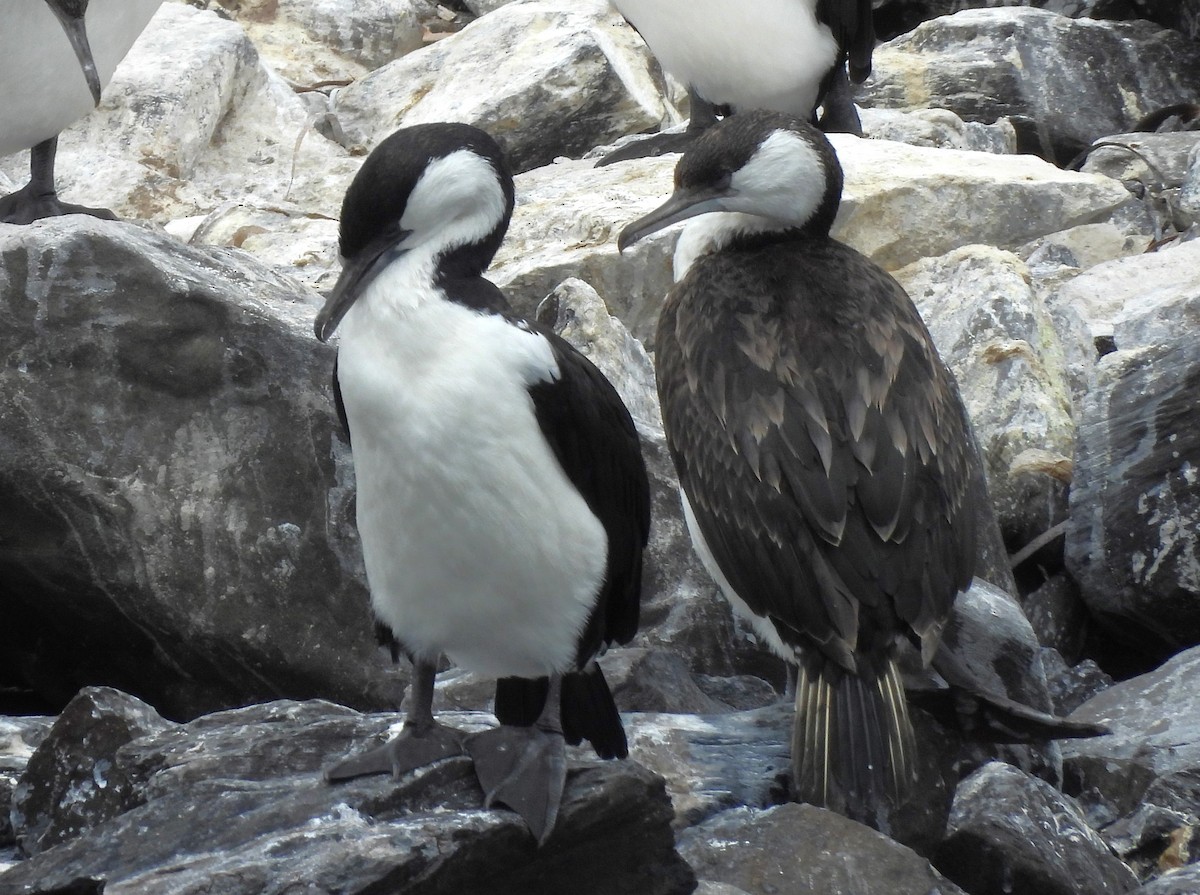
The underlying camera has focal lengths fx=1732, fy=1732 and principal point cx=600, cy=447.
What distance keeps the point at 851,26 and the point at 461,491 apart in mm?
4663

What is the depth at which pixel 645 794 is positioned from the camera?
9.70 feet

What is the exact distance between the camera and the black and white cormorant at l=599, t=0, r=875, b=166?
23.0 ft

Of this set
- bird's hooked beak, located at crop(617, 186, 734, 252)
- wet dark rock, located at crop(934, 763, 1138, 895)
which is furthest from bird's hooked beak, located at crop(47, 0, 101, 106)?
wet dark rock, located at crop(934, 763, 1138, 895)

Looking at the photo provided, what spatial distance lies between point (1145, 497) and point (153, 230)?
2782 millimetres

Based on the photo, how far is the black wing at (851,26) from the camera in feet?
23.3

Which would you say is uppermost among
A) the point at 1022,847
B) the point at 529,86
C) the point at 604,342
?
the point at 529,86

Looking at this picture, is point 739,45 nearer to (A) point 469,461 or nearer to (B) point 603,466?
(B) point 603,466

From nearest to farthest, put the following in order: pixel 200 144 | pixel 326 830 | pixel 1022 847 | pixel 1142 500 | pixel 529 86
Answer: pixel 326 830 → pixel 1022 847 → pixel 1142 500 → pixel 529 86 → pixel 200 144

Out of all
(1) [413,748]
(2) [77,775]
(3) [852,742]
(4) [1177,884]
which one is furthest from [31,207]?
(4) [1177,884]

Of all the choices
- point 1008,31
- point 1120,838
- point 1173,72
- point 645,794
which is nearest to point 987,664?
point 1120,838

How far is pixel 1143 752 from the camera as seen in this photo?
3.86 meters

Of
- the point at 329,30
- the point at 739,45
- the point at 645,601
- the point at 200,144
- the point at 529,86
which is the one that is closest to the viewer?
the point at 645,601

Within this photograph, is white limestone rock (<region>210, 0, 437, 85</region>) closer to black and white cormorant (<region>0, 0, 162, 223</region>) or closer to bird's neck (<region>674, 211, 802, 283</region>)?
black and white cormorant (<region>0, 0, 162, 223</region>)

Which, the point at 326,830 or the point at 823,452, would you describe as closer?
the point at 326,830
